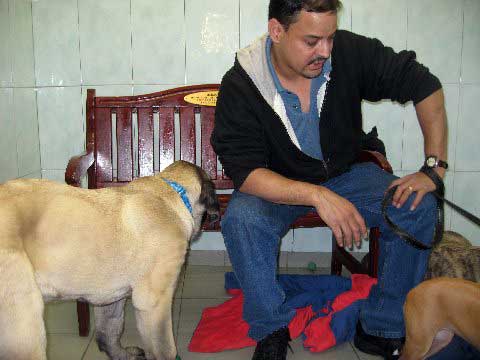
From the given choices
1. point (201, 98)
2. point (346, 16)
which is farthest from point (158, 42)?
point (346, 16)

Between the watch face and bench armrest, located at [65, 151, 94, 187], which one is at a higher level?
the watch face

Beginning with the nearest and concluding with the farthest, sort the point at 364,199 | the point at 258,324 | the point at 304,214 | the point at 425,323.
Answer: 1. the point at 425,323
2. the point at 258,324
3. the point at 364,199
4. the point at 304,214

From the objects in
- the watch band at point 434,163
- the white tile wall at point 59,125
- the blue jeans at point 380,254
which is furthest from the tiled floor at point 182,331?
the white tile wall at point 59,125

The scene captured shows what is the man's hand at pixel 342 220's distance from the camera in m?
1.82

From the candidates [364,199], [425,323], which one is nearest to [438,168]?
[364,199]

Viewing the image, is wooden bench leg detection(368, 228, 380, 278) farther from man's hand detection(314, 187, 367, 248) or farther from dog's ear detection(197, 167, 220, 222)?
dog's ear detection(197, 167, 220, 222)

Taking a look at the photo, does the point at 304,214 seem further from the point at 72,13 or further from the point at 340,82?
the point at 72,13

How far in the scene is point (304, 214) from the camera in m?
2.36

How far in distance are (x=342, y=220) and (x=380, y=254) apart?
1.82ft

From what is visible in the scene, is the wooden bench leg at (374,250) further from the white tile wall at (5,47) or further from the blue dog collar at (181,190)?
the white tile wall at (5,47)

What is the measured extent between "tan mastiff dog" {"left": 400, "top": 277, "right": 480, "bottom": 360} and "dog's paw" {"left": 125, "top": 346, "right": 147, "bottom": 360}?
113cm

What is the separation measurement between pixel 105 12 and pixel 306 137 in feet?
6.15

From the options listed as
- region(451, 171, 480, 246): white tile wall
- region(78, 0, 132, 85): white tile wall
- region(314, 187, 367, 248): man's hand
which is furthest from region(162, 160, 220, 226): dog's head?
region(451, 171, 480, 246): white tile wall

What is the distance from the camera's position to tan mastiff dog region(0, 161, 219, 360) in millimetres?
1475
